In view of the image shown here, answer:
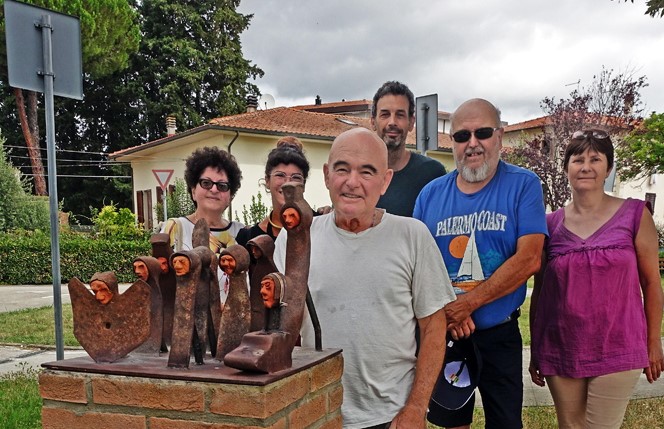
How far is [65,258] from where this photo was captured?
1384cm

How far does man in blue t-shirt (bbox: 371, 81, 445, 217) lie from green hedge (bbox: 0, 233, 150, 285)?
474 inches

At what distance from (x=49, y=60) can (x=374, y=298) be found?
9.19 feet

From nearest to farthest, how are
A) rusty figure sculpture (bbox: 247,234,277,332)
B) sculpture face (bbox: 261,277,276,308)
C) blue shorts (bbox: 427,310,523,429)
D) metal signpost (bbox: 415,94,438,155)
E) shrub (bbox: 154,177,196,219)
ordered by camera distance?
sculpture face (bbox: 261,277,276,308) → rusty figure sculpture (bbox: 247,234,277,332) → blue shorts (bbox: 427,310,523,429) → metal signpost (bbox: 415,94,438,155) → shrub (bbox: 154,177,196,219)

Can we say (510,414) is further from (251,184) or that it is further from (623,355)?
(251,184)

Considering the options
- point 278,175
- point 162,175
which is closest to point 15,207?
point 162,175

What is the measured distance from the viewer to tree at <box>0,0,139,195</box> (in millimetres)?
26719

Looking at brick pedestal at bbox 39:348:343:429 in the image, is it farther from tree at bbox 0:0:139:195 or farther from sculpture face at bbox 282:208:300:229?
tree at bbox 0:0:139:195

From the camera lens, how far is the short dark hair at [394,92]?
3.10m

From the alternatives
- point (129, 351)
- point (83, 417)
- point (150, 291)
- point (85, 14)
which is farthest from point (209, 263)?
point (85, 14)

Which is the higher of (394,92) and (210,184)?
(394,92)

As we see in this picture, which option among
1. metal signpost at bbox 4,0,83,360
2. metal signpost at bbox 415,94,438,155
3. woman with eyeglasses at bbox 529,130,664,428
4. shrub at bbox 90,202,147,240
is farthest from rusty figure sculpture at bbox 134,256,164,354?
shrub at bbox 90,202,147,240

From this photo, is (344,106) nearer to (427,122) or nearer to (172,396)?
(427,122)

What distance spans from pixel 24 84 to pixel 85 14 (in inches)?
983

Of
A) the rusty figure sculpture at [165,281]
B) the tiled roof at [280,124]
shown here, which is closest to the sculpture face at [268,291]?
the rusty figure sculpture at [165,281]
